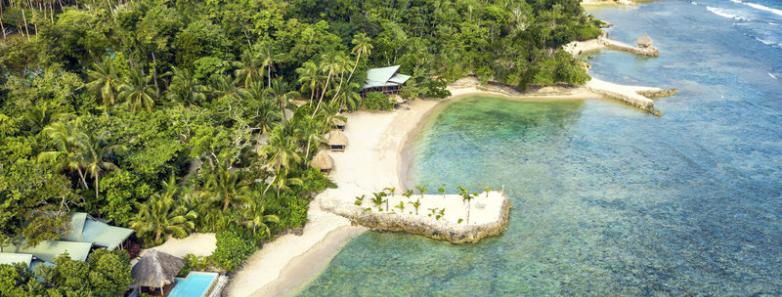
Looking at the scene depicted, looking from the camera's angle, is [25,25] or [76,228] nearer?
[76,228]

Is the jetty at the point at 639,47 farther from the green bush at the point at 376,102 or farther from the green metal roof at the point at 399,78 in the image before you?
the green bush at the point at 376,102

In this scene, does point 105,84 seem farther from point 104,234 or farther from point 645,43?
point 645,43

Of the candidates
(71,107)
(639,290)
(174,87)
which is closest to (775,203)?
(639,290)

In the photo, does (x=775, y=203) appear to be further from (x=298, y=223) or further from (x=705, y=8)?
Result: (x=705, y=8)

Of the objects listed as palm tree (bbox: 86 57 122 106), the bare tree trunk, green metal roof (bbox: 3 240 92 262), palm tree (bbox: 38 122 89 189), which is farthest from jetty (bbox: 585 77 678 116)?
the bare tree trunk

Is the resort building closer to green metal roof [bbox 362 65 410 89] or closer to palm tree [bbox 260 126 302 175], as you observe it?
palm tree [bbox 260 126 302 175]

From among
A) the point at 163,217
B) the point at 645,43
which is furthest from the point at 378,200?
the point at 645,43
